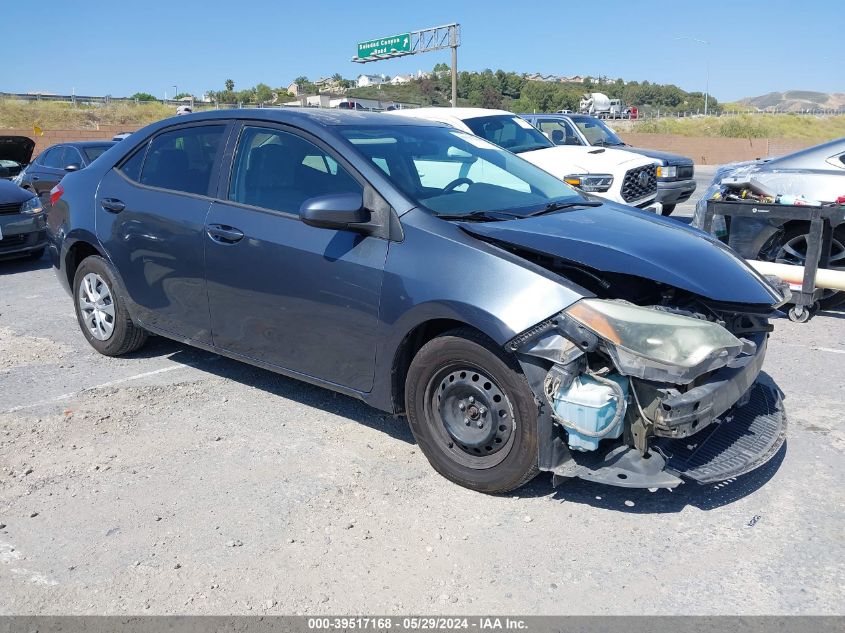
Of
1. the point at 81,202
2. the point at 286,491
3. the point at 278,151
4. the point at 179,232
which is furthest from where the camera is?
the point at 81,202

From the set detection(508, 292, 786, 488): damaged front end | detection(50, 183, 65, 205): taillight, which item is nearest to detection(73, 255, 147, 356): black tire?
detection(50, 183, 65, 205): taillight

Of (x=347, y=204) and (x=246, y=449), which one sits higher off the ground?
(x=347, y=204)

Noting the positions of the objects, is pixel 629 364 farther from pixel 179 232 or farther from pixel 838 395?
pixel 179 232

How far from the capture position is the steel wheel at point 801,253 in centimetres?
672

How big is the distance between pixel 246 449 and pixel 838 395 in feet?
12.5

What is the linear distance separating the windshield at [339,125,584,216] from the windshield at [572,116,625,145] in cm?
983

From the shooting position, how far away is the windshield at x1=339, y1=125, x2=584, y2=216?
4070 mm

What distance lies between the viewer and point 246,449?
420 centimetres

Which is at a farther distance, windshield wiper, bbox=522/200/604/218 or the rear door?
the rear door

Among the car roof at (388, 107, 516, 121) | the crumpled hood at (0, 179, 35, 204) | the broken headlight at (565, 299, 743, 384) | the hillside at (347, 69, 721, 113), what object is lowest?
the broken headlight at (565, 299, 743, 384)

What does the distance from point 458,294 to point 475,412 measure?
0.57 m

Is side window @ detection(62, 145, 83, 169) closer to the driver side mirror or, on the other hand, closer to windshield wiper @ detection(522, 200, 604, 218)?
the driver side mirror

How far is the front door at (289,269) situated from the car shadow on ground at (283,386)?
56cm

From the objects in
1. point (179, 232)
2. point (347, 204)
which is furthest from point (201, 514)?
point (179, 232)
